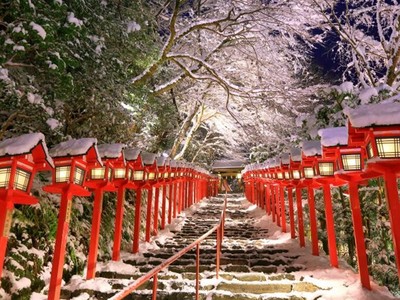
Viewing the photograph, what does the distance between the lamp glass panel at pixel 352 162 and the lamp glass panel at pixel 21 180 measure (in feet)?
17.6

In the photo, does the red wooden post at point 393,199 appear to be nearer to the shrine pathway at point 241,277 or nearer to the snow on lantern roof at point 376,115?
the snow on lantern roof at point 376,115

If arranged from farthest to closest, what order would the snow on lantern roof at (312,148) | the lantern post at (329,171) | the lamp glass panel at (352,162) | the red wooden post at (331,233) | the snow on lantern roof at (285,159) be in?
1. the snow on lantern roof at (285,159)
2. the snow on lantern roof at (312,148)
3. the red wooden post at (331,233)
4. the lantern post at (329,171)
5. the lamp glass panel at (352,162)

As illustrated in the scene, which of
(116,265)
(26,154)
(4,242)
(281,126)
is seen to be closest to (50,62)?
(26,154)

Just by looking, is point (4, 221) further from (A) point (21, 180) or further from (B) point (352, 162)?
(B) point (352, 162)

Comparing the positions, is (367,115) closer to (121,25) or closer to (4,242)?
(4,242)

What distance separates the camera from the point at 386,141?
433 cm

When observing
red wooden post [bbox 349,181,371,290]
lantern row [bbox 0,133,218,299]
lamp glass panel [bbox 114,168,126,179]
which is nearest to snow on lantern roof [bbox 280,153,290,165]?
red wooden post [bbox 349,181,371,290]

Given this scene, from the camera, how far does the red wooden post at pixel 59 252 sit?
501cm

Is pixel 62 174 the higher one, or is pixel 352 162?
pixel 352 162

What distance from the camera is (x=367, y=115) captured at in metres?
4.41

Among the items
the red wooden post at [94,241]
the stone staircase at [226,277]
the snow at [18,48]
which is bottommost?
the stone staircase at [226,277]

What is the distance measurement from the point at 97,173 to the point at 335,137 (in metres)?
4.96

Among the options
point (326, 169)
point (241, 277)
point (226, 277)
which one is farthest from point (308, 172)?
point (226, 277)

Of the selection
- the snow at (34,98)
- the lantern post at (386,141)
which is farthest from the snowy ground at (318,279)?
the snow at (34,98)
